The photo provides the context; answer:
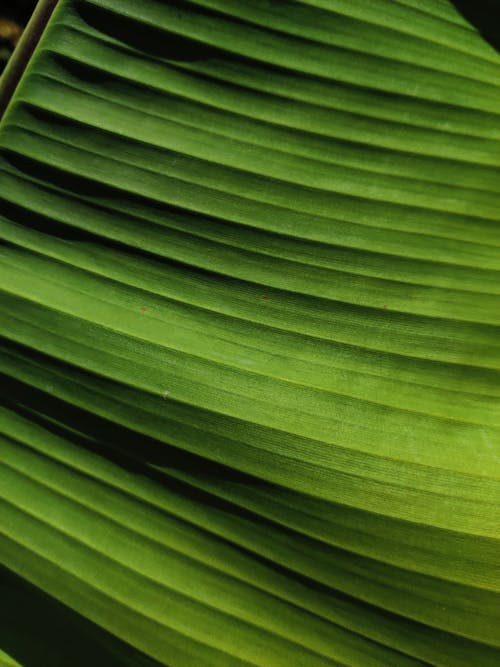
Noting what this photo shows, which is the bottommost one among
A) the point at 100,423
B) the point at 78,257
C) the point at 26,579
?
the point at 26,579

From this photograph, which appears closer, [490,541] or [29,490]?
[490,541]


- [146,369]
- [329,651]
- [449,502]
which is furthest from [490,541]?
[146,369]

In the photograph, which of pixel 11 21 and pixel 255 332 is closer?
pixel 255 332

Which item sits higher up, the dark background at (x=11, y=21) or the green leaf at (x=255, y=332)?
the dark background at (x=11, y=21)

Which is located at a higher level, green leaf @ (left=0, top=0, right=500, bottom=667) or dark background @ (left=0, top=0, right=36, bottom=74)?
dark background @ (left=0, top=0, right=36, bottom=74)

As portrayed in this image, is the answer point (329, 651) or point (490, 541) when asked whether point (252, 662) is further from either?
point (490, 541)

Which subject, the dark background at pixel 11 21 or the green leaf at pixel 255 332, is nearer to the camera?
the green leaf at pixel 255 332

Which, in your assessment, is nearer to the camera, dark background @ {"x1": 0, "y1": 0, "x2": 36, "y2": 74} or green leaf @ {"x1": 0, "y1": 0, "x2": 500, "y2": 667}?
green leaf @ {"x1": 0, "y1": 0, "x2": 500, "y2": 667}

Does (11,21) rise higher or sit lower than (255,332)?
higher
